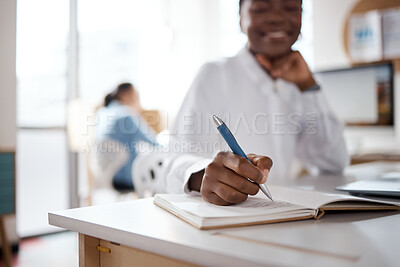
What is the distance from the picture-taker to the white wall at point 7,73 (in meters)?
2.85

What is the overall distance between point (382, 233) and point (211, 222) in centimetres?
22

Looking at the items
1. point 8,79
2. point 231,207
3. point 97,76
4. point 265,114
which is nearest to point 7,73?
point 8,79

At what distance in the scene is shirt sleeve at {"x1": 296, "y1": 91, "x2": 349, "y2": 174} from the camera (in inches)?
51.3

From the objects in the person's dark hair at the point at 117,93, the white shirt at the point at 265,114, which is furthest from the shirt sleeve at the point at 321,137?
the person's dark hair at the point at 117,93

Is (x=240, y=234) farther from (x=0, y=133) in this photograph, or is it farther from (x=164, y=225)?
(x=0, y=133)

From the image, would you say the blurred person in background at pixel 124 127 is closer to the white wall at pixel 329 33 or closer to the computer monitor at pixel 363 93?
the computer monitor at pixel 363 93

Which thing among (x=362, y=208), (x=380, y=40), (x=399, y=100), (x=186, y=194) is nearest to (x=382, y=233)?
(x=362, y=208)

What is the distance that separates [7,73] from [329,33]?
2.54 m

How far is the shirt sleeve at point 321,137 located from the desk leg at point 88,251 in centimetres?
91

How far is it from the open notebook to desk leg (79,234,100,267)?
0.12 metres

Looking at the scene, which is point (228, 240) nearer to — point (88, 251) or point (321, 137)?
point (88, 251)

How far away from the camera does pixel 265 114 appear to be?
1.26m

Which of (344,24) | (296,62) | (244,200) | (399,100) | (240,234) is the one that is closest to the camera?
(240,234)

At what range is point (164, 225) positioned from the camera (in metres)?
0.52
